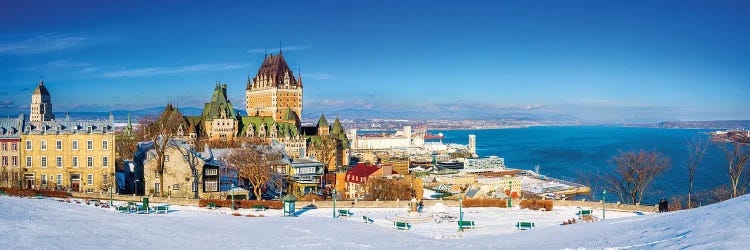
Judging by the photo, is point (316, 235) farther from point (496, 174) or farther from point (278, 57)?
point (496, 174)

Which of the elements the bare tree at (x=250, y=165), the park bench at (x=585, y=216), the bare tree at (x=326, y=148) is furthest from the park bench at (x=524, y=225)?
the bare tree at (x=326, y=148)

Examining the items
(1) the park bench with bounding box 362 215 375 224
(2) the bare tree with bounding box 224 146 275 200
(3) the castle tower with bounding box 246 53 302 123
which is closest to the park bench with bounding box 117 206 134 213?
(1) the park bench with bounding box 362 215 375 224

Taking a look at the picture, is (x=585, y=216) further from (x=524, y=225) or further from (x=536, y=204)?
(x=536, y=204)

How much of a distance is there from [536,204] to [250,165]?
21643 mm

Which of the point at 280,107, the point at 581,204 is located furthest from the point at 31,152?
the point at 280,107

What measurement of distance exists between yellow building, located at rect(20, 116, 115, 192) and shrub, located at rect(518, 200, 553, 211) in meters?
25.4

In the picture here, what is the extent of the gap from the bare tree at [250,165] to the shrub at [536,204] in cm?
1857

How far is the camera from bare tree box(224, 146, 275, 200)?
1698 inches

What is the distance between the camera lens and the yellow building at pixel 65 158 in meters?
37.2

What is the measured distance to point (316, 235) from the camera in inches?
770

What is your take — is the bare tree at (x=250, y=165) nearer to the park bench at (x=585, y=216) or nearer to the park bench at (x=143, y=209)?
the park bench at (x=143, y=209)

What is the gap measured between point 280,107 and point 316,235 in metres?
89.6

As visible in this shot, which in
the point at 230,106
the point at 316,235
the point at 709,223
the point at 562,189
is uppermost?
the point at 230,106

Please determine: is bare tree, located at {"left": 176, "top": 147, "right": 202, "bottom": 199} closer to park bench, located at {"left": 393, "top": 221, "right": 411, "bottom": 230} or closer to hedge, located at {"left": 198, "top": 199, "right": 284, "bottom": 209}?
hedge, located at {"left": 198, "top": 199, "right": 284, "bottom": 209}
